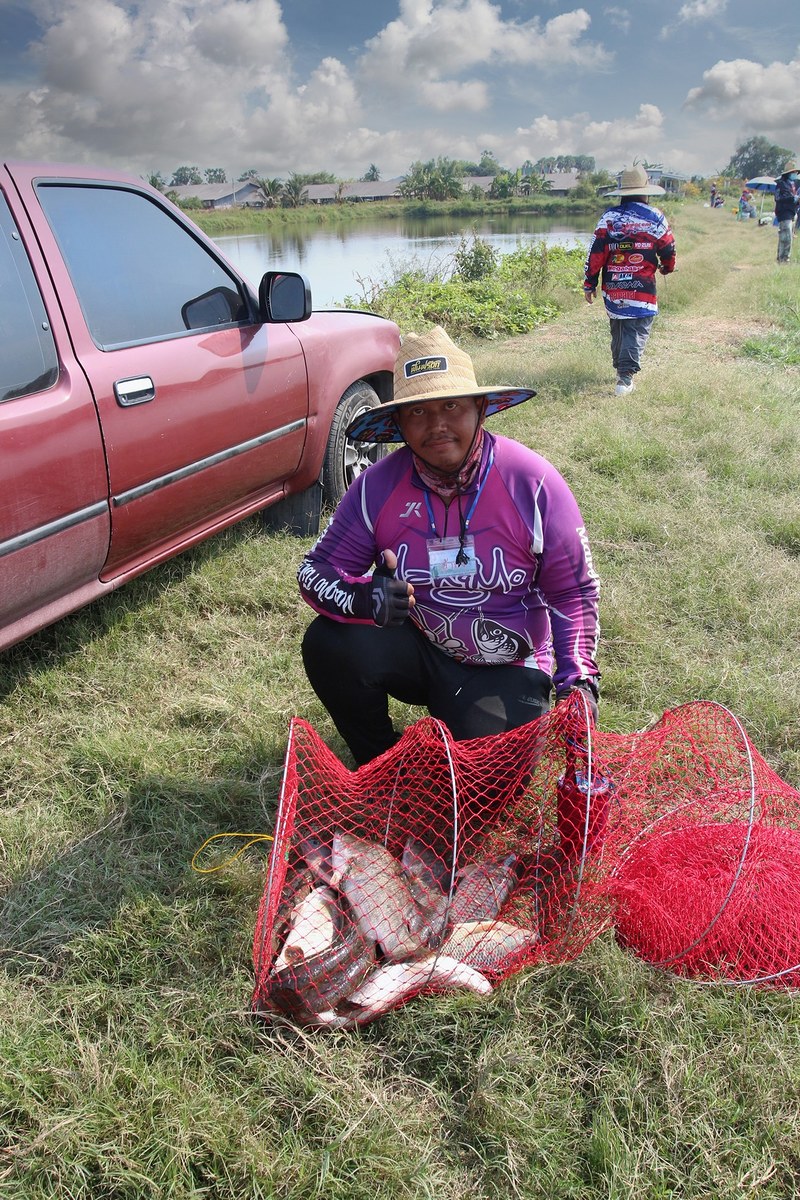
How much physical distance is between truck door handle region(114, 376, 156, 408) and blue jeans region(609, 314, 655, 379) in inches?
227

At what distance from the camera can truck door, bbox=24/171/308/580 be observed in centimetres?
307

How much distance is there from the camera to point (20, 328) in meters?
2.76

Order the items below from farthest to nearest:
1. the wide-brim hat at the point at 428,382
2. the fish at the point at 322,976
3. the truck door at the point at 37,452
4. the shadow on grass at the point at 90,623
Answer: the shadow on grass at the point at 90,623
the truck door at the point at 37,452
the wide-brim hat at the point at 428,382
the fish at the point at 322,976

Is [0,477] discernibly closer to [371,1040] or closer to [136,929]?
[136,929]

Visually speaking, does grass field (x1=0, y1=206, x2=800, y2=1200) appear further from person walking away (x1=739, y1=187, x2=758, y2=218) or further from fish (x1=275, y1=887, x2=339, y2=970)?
person walking away (x1=739, y1=187, x2=758, y2=218)

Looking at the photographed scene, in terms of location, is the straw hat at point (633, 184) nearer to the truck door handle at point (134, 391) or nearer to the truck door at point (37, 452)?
the truck door handle at point (134, 391)

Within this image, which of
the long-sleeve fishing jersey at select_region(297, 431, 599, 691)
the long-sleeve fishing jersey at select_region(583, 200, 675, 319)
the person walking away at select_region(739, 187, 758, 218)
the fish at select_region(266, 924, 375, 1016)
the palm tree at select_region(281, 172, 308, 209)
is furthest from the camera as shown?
the palm tree at select_region(281, 172, 308, 209)

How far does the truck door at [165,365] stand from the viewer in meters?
3.07

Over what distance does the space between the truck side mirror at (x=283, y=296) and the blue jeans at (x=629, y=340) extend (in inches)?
190

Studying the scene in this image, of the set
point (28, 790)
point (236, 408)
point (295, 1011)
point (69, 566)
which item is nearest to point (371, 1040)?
point (295, 1011)

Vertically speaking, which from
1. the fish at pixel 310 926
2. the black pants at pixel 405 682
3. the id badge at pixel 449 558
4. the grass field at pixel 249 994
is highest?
the id badge at pixel 449 558

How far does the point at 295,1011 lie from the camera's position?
1.94 metres

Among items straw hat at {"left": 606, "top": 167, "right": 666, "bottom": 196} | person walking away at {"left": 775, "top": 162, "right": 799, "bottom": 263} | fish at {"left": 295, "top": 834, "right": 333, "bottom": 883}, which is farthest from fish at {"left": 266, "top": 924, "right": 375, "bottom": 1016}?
person walking away at {"left": 775, "top": 162, "right": 799, "bottom": 263}

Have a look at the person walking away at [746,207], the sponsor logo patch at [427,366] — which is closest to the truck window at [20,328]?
the sponsor logo patch at [427,366]
